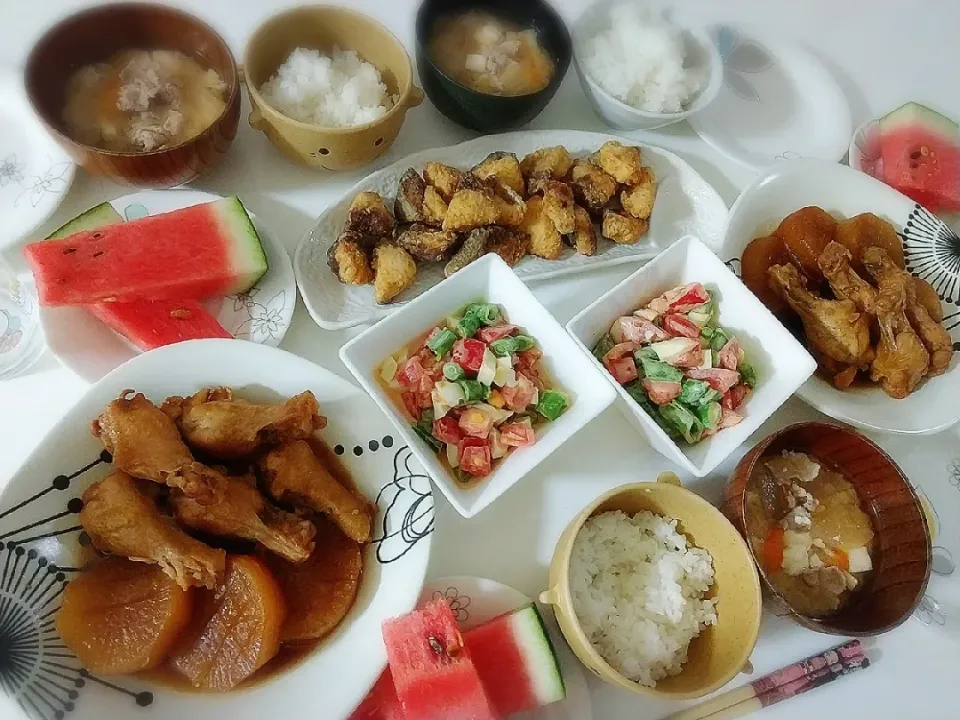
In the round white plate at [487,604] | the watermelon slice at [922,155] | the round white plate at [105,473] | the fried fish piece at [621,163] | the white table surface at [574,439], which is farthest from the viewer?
the watermelon slice at [922,155]

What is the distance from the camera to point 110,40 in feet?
5.09

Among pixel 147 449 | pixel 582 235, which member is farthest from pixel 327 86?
pixel 147 449

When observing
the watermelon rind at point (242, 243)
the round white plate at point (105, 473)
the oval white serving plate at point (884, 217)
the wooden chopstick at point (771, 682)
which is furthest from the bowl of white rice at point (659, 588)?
the watermelon rind at point (242, 243)

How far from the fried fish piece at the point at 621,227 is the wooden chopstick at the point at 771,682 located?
0.88 m

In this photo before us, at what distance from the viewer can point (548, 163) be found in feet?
5.40

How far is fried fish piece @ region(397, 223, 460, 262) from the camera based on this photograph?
153 centimetres

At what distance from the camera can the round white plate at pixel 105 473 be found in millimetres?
1078

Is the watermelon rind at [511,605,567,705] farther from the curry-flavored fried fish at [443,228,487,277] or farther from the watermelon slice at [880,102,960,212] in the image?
the watermelon slice at [880,102,960,212]

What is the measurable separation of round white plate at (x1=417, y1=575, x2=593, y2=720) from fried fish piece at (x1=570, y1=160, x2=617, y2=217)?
0.81 metres

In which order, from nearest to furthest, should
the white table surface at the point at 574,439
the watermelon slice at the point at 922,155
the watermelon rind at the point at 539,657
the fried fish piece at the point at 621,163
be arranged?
the watermelon rind at the point at 539,657 < the white table surface at the point at 574,439 < the fried fish piece at the point at 621,163 < the watermelon slice at the point at 922,155

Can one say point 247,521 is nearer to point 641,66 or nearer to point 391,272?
point 391,272

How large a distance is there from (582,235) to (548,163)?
0.18m

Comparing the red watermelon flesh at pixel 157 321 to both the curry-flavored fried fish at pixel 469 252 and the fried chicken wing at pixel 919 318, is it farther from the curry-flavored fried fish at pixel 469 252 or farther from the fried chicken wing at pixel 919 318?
the fried chicken wing at pixel 919 318

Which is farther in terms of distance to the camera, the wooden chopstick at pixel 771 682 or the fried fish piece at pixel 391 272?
the fried fish piece at pixel 391 272
